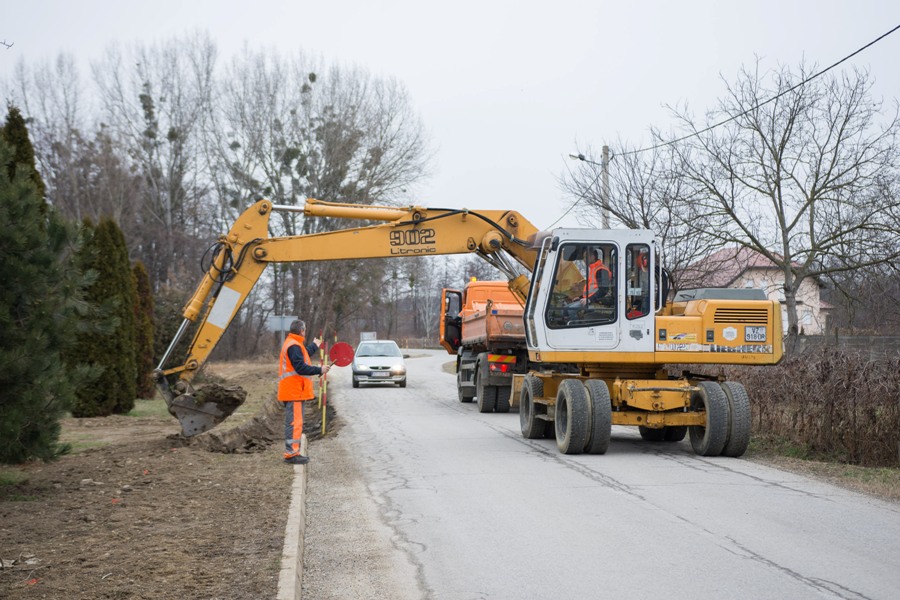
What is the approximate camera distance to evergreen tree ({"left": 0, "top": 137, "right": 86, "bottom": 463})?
872cm

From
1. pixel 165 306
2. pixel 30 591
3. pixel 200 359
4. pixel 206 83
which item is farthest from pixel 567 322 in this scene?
pixel 206 83

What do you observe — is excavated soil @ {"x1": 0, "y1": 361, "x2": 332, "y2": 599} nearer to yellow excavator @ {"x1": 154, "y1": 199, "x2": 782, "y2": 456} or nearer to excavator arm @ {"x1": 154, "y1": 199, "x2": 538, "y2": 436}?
excavator arm @ {"x1": 154, "y1": 199, "x2": 538, "y2": 436}

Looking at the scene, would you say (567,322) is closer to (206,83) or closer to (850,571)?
(850,571)

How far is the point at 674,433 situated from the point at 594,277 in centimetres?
333

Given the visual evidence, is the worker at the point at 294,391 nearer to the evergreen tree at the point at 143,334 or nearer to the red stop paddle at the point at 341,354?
the red stop paddle at the point at 341,354

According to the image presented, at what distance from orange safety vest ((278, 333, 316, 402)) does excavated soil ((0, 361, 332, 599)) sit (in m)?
0.91

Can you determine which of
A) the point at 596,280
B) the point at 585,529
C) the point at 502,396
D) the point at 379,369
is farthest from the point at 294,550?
the point at 379,369

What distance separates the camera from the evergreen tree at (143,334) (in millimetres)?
22641

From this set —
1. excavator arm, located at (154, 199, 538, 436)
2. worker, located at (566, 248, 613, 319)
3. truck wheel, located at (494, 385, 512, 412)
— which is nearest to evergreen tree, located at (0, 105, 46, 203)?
excavator arm, located at (154, 199, 538, 436)

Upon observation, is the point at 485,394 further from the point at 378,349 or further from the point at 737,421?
the point at 378,349

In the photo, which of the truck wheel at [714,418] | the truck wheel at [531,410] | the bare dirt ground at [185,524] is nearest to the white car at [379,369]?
the truck wheel at [531,410]

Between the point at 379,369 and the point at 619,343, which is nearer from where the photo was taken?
the point at 619,343

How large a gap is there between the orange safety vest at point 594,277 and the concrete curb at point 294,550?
5456 millimetres

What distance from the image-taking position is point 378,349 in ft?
107
